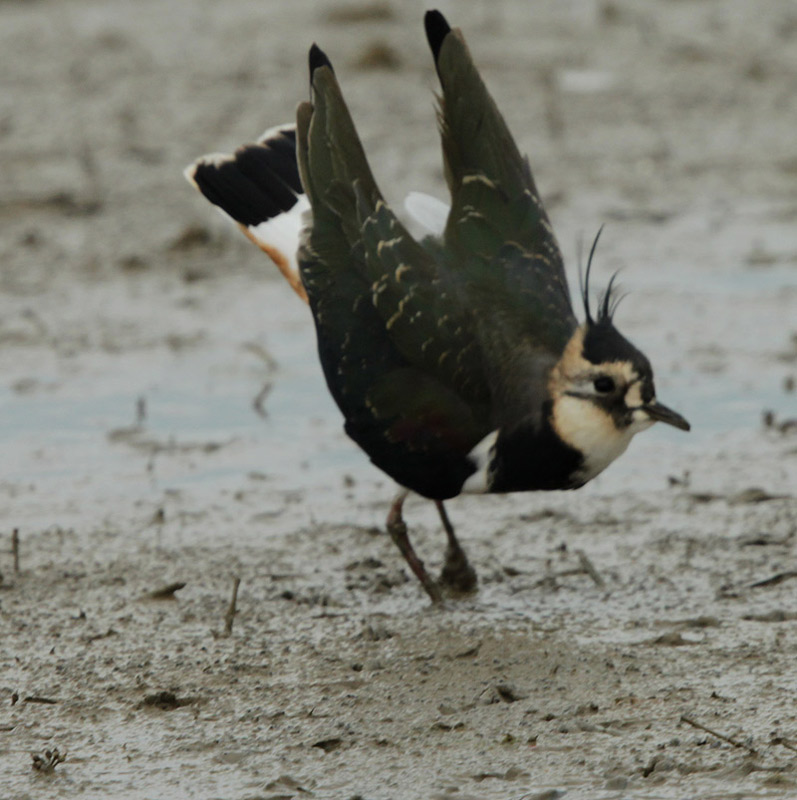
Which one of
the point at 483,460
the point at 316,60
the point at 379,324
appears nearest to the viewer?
the point at 483,460

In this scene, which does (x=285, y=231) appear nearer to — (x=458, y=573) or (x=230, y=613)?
(x=458, y=573)

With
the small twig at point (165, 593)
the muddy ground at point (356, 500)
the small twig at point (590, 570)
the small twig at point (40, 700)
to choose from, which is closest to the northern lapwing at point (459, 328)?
the small twig at point (590, 570)

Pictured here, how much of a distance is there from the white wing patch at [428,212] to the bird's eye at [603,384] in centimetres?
90

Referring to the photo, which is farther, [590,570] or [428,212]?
[428,212]

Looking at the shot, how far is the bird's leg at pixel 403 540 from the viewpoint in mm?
4727

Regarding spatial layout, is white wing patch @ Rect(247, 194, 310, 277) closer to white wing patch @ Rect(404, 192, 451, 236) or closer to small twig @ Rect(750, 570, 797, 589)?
white wing patch @ Rect(404, 192, 451, 236)

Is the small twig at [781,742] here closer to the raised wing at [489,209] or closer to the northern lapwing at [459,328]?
the northern lapwing at [459,328]

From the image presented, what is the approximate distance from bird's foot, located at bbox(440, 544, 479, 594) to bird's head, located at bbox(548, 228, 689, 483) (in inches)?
26.0

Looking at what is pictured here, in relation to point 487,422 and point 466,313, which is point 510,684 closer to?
point 487,422

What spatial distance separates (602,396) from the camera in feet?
13.8

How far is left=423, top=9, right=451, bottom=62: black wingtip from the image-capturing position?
4.71m

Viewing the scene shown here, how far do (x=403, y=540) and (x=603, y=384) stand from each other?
0.91m

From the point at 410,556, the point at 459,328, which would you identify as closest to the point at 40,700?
the point at 410,556

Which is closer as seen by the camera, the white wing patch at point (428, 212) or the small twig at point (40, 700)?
the small twig at point (40, 700)
